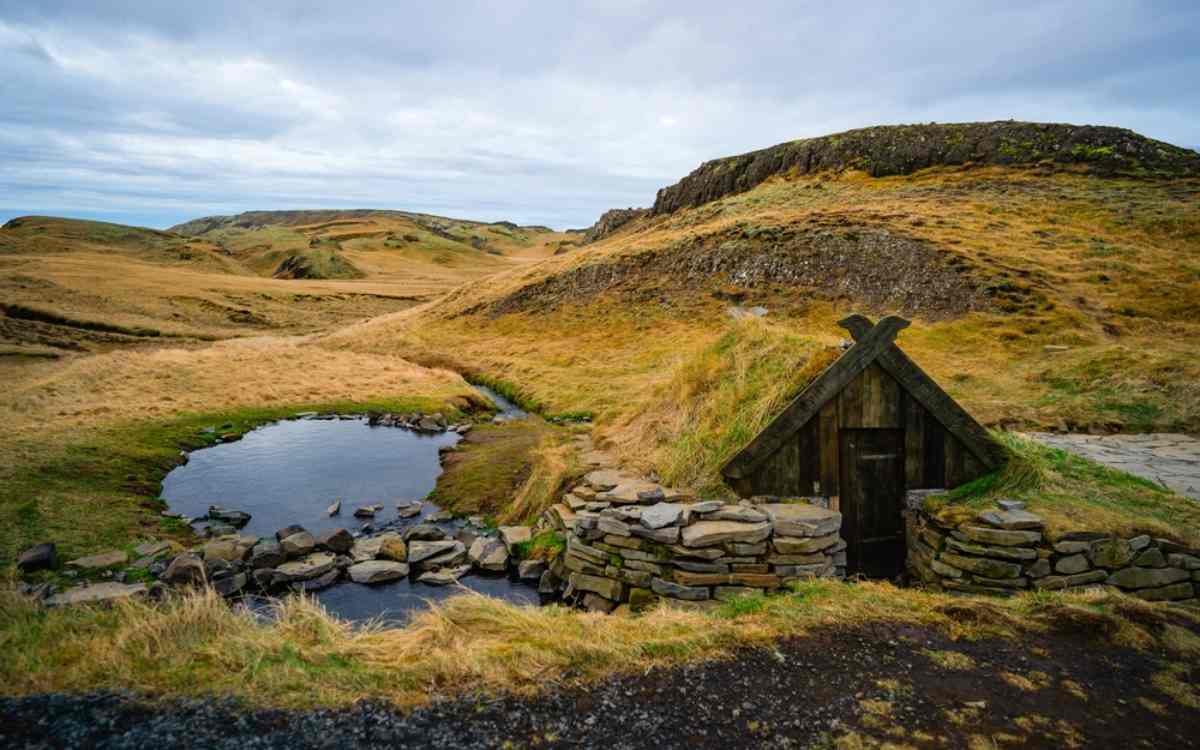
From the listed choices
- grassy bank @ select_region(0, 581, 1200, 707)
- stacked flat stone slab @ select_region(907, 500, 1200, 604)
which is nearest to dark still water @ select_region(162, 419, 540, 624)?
grassy bank @ select_region(0, 581, 1200, 707)

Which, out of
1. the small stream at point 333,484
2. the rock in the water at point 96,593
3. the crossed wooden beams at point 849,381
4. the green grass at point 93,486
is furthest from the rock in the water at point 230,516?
the crossed wooden beams at point 849,381

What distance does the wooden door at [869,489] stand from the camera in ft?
30.9

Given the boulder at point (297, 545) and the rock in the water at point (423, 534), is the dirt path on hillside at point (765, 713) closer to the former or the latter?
the boulder at point (297, 545)

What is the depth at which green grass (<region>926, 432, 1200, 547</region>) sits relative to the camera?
320 inches

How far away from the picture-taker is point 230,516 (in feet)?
45.0

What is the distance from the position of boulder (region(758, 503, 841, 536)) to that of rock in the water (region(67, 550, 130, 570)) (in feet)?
36.4

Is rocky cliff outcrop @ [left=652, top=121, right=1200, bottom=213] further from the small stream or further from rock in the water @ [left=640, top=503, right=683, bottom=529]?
rock in the water @ [left=640, top=503, right=683, bottom=529]

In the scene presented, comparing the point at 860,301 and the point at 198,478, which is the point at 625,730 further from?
the point at 860,301

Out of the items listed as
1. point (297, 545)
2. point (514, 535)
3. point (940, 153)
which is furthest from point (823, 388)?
point (940, 153)

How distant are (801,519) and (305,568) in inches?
344

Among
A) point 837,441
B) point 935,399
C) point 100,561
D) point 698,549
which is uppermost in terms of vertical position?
point 935,399

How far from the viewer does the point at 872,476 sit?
945 centimetres

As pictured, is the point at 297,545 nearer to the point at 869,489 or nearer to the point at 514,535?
the point at 514,535

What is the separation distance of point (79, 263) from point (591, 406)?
80.4 metres
